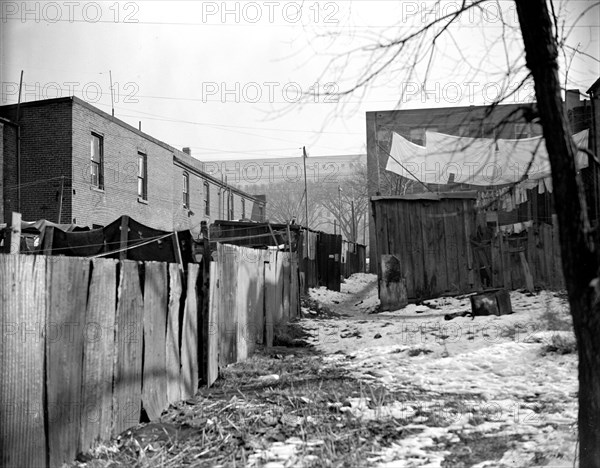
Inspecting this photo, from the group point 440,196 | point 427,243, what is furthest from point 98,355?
point 440,196

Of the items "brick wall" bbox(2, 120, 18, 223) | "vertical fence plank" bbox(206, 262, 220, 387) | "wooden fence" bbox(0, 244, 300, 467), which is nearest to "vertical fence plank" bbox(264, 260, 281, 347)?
"wooden fence" bbox(0, 244, 300, 467)

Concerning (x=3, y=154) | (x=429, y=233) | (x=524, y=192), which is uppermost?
(x=3, y=154)

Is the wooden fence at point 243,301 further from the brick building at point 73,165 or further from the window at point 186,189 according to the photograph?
the window at point 186,189

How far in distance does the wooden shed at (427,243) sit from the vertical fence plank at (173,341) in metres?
8.97

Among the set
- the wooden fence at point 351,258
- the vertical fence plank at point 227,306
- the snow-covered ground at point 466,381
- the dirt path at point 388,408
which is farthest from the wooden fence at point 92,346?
the wooden fence at point 351,258

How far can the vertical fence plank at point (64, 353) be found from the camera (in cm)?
367

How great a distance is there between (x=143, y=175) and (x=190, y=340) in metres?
19.1

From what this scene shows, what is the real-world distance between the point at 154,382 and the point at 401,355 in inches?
151

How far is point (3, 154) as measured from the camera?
1853 centimetres

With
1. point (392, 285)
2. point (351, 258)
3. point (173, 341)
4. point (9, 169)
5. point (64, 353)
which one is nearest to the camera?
point (64, 353)

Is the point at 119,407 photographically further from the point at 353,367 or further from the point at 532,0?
the point at 532,0

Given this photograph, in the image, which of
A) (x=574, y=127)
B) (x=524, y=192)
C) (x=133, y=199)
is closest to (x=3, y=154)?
(x=133, y=199)

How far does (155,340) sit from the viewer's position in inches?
207

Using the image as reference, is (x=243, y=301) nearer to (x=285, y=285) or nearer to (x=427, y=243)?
(x=285, y=285)
